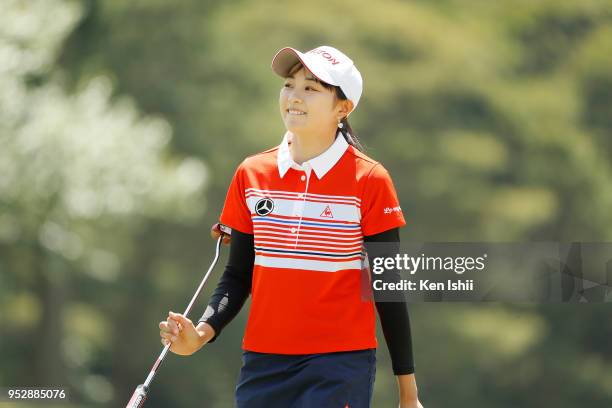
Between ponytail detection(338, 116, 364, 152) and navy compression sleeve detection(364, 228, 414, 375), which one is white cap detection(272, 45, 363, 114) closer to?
ponytail detection(338, 116, 364, 152)

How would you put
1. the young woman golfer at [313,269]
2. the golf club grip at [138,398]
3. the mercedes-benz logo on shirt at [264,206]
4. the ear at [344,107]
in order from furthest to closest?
the ear at [344,107] < the mercedes-benz logo on shirt at [264,206] < the young woman golfer at [313,269] < the golf club grip at [138,398]

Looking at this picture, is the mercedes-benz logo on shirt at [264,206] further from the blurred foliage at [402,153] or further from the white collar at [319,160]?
the blurred foliage at [402,153]

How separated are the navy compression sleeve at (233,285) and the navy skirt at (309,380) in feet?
0.59

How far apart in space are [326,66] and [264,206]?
370 mm

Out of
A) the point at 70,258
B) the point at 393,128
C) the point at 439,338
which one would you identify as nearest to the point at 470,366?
the point at 439,338

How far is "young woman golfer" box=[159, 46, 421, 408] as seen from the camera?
9.52 ft

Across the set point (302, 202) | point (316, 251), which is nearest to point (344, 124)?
point (302, 202)

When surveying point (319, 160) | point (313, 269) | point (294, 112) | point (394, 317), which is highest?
point (294, 112)

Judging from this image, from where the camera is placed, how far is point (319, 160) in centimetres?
302

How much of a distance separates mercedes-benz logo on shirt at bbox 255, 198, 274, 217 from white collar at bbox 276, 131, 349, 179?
7 centimetres

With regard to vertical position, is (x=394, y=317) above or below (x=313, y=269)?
below

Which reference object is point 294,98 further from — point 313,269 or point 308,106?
point 313,269

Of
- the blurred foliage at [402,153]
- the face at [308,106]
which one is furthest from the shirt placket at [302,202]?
the blurred foliage at [402,153]

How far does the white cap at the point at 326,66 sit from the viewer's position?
3.04 m
